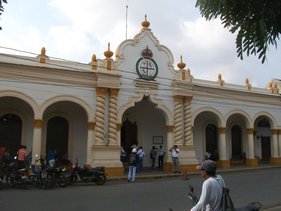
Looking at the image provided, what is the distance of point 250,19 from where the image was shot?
3.23 meters

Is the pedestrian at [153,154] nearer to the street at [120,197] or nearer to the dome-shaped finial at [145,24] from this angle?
the street at [120,197]

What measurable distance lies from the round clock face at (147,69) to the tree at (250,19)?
15776mm

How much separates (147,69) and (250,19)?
1627 centimetres

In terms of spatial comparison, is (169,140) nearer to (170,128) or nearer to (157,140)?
(170,128)

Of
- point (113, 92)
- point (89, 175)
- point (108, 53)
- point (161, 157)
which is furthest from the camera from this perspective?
point (161, 157)

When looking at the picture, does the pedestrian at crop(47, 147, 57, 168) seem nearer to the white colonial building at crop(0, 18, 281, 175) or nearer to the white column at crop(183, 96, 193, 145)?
the white colonial building at crop(0, 18, 281, 175)

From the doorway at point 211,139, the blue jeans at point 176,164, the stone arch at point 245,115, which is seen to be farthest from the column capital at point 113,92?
the doorway at point 211,139

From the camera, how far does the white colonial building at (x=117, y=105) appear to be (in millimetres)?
16406

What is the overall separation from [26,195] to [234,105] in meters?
15.8

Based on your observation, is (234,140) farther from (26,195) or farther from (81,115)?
(26,195)

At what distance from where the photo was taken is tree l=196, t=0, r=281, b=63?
310cm

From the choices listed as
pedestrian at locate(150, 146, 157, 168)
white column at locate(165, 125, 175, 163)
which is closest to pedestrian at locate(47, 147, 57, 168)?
pedestrian at locate(150, 146, 157, 168)

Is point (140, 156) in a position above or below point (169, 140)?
below

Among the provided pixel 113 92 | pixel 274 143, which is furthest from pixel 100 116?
pixel 274 143
